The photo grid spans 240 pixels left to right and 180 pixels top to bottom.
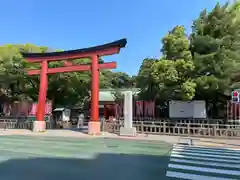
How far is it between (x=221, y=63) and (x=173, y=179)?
1294cm

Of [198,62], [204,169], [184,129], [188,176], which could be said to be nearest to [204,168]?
[204,169]

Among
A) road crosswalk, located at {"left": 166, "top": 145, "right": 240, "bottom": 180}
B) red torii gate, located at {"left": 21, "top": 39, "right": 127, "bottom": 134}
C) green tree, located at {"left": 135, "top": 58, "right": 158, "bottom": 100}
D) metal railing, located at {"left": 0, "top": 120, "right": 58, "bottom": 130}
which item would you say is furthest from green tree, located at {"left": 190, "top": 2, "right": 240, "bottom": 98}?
metal railing, located at {"left": 0, "top": 120, "right": 58, "bottom": 130}

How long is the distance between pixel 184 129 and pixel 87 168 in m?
11.6

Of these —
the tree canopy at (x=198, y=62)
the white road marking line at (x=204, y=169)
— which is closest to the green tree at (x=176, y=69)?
the tree canopy at (x=198, y=62)

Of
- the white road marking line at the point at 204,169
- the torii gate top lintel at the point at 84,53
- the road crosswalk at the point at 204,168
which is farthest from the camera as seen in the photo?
the torii gate top lintel at the point at 84,53

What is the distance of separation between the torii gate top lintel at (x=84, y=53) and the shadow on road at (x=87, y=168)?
1085 cm

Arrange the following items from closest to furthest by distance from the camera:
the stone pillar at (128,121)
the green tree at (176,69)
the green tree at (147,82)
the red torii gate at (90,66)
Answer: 1. the green tree at (176,69)
2. the stone pillar at (128,121)
3. the red torii gate at (90,66)
4. the green tree at (147,82)

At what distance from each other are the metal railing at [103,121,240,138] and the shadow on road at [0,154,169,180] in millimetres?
8522

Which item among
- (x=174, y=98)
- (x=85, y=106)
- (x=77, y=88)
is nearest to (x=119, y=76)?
(x=85, y=106)

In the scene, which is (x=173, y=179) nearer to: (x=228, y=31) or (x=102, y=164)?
(x=102, y=164)

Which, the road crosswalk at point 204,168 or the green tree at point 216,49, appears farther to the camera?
the green tree at point 216,49

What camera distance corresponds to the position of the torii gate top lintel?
17797mm

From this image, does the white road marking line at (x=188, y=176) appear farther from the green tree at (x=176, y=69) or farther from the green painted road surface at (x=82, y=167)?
the green tree at (x=176, y=69)

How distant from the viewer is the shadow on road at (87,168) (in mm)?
5852
